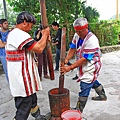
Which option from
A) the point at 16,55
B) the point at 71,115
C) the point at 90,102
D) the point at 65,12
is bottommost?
the point at 90,102

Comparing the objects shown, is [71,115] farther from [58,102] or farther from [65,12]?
[65,12]

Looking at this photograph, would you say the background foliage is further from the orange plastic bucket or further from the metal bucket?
the orange plastic bucket

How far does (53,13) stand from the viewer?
812 centimetres

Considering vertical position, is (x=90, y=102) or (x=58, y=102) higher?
(x=58, y=102)

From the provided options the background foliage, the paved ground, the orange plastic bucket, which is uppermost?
the background foliage

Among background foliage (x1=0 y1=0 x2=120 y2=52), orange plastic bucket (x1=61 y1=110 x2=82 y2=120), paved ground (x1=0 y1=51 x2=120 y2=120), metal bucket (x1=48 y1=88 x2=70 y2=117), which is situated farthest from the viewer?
background foliage (x1=0 y1=0 x2=120 y2=52)

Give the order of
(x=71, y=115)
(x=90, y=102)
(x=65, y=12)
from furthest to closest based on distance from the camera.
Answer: (x=65, y=12) < (x=90, y=102) < (x=71, y=115)

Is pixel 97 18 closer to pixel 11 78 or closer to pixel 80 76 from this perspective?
pixel 80 76

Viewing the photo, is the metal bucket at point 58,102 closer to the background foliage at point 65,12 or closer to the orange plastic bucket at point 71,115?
the orange plastic bucket at point 71,115

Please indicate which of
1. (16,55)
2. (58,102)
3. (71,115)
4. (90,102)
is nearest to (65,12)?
(90,102)

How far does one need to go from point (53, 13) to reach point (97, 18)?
2.48m

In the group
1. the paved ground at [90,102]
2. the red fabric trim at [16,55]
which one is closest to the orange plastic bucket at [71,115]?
the paved ground at [90,102]

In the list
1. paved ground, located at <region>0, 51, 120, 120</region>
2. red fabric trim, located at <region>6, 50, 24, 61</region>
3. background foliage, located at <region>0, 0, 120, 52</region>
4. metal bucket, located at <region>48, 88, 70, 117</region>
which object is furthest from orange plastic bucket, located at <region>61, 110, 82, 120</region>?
background foliage, located at <region>0, 0, 120, 52</region>

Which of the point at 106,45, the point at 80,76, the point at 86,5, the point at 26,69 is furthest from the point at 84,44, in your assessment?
the point at 106,45
